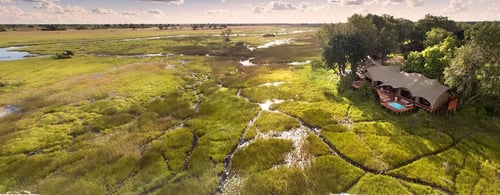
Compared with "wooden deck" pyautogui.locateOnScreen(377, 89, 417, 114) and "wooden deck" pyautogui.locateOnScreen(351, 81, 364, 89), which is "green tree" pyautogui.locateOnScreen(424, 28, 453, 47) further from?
"wooden deck" pyautogui.locateOnScreen(377, 89, 417, 114)

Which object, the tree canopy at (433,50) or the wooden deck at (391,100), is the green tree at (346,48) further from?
the wooden deck at (391,100)

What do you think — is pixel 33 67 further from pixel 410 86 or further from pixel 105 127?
pixel 410 86

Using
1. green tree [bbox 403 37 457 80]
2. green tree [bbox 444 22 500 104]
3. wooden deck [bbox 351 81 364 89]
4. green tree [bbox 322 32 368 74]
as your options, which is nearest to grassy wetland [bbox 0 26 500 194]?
wooden deck [bbox 351 81 364 89]

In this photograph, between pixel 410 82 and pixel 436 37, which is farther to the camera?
pixel 436 37

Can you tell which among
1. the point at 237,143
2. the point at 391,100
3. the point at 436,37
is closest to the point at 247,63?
the point at 436,37

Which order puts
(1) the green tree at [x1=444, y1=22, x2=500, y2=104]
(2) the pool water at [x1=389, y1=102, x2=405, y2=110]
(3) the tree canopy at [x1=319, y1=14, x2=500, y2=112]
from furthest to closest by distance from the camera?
(2) the pool water at [x1=389, y1=102, x2=405, y2=110]
(3) the tree canopy at [x1=319, y1=14, x2=500, y2=112]
(1) the green tree at [x1=444, y1=22, x2=500, y2=104]

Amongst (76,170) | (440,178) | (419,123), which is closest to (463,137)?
(419,123)

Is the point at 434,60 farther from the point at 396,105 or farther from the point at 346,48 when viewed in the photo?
the point at 346,48

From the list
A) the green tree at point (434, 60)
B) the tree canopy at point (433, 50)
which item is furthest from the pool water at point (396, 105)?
the green tree at point (434, 60)
